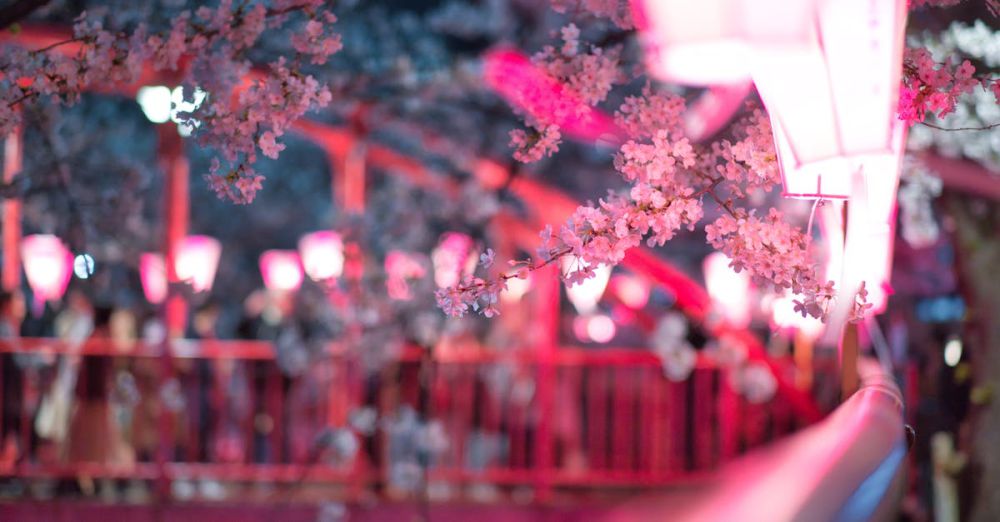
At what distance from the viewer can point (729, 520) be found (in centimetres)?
138

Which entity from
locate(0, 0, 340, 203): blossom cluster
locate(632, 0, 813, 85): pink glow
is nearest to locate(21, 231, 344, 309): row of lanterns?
locate(0, 0, 340, 203): blossom cluster

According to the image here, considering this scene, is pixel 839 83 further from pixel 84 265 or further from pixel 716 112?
pixel 84 265

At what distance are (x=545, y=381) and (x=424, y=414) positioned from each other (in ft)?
4.13

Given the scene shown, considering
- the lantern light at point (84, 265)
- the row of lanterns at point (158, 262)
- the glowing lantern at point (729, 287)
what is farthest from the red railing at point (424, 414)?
the lantern light at point (84, 265)

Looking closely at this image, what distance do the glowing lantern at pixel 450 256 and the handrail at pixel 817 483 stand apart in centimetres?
698

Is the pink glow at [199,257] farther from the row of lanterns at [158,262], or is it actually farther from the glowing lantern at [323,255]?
the glowing lantern at [323,255]

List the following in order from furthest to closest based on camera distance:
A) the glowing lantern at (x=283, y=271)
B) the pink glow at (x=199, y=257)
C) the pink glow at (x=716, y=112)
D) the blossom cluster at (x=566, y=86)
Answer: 1. the glowing lantern at (x=283, y=271)
2. the pink glow at (x=199, y=257)
3. the pink glow at (x=716, y=112)
4. the blossom cluster at (x=566, y=86)

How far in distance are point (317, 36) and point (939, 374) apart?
588 cm

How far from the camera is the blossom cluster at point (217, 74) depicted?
361 cm

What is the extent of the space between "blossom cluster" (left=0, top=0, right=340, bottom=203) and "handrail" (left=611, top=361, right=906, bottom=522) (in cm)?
210

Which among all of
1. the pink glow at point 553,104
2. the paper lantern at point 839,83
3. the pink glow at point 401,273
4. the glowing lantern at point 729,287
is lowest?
the glowing lantern at point 729,287

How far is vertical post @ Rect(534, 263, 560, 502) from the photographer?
897 cm

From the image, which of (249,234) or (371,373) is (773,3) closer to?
(371,373)

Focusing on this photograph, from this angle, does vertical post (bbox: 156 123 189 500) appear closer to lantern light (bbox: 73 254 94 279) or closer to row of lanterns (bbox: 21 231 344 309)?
row of lanterns (bbox: 21 231 344 309)
